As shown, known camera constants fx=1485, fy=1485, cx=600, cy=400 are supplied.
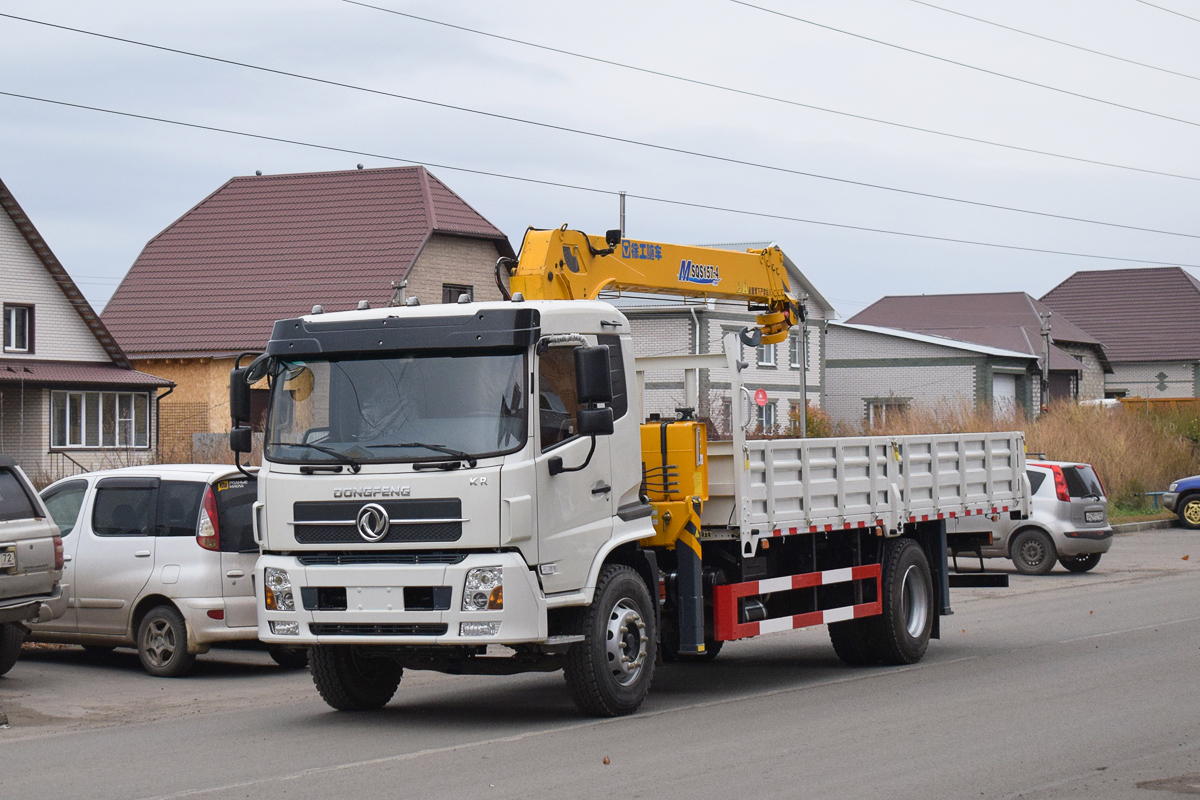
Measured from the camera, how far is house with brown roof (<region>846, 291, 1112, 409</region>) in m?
67.0

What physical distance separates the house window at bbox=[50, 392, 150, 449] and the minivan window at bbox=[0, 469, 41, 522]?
103ft

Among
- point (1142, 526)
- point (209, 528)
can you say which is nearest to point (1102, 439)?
point (1142, 526)

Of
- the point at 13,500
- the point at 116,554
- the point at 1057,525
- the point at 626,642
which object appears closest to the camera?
the point at 626,642

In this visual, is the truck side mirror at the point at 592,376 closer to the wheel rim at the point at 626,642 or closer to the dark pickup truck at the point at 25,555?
the wheel rim at the point at 626,642

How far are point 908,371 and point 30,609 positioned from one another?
54.9 metres

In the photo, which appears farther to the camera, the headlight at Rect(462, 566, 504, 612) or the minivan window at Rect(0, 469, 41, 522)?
the minivan window at Rect(0, 469, 41, 522)

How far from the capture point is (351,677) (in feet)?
34.1

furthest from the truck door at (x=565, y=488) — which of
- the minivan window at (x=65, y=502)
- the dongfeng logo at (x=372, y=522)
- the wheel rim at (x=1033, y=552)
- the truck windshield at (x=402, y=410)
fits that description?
the wheel rim at (x=1033, y=552)

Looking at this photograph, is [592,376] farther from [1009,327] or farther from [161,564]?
[1009,327]

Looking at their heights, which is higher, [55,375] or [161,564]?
[55,375]

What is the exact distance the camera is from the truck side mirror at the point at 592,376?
9125mm

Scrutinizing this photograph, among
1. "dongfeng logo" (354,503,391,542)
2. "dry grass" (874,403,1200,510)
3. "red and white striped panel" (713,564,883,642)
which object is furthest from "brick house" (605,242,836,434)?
"dongfeng logo" (354,503,391,542)

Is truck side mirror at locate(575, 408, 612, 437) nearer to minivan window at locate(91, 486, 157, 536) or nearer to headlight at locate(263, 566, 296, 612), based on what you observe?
headlight at locate(263, 566, 296, 612)

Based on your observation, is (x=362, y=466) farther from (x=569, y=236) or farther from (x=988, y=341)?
(x=988, y=341)
